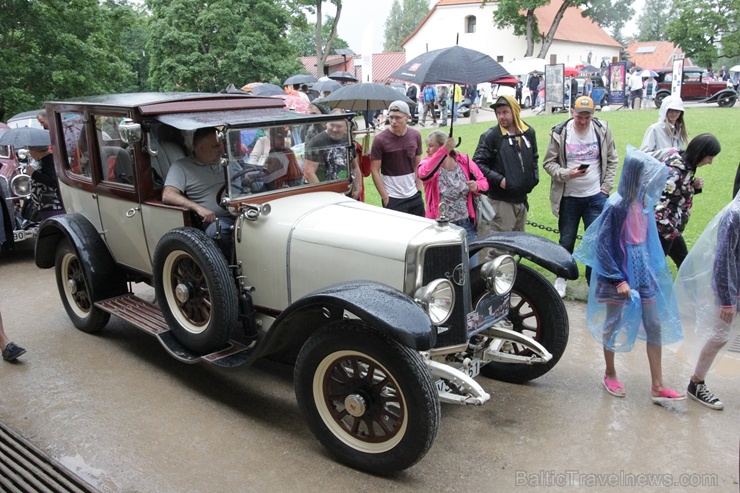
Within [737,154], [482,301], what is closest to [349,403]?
[482,301]

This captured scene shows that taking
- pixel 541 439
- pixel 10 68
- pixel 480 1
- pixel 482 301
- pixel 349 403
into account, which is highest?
pixel 480 1

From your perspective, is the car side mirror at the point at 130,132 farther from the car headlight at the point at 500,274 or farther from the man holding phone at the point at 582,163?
the man holding phone at the point at 582,163

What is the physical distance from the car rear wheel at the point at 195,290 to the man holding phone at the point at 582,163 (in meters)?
3.44

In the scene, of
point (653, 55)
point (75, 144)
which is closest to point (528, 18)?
point (653, 55)

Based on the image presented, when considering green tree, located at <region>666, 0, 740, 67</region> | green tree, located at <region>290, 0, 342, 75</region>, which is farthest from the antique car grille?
green tree, located at <region>666, 0, 740, 67</region>

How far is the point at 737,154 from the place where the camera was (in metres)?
13.0

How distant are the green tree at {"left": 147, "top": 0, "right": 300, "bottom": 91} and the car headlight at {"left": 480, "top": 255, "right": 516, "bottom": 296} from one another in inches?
921

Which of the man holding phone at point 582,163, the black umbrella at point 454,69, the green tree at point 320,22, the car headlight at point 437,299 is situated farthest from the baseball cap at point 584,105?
the green tree at point 320,22

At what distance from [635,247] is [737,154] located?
1091 centimetres

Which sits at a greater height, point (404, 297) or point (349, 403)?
Answer: point (404, 297)

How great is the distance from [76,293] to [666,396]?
4908 mm

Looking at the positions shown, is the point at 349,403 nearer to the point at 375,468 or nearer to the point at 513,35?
the point at 375,468

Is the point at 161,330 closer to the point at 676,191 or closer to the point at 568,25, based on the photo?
the point at 676,191

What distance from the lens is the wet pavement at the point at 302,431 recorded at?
3.42 meters
